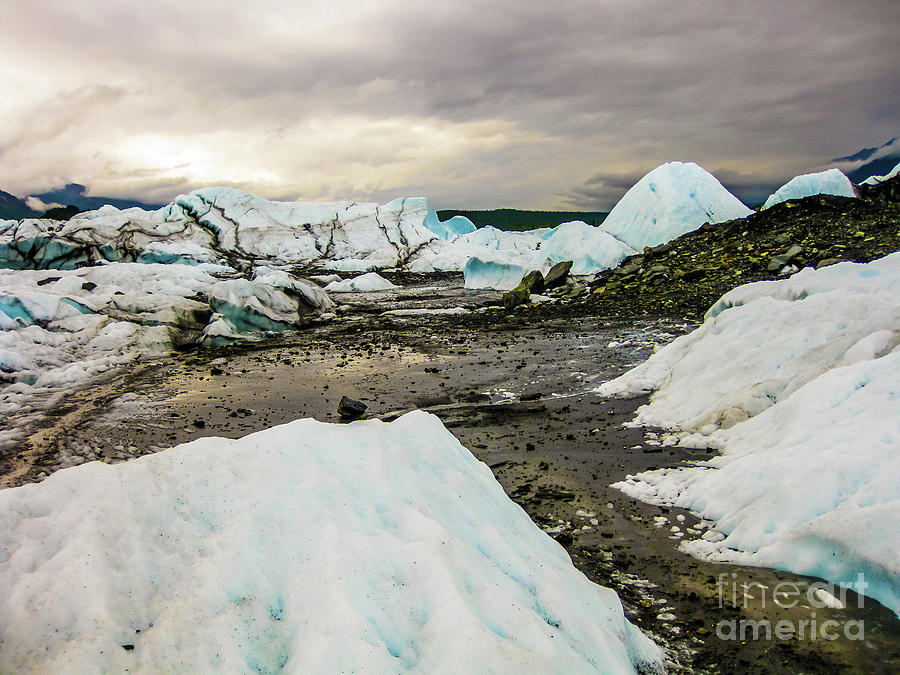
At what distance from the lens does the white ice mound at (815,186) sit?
105 ft

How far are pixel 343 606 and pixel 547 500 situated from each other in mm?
3960

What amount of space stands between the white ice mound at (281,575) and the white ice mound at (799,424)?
5.42 ft

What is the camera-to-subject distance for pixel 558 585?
366cm

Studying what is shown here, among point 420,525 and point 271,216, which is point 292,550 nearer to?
point 420,525

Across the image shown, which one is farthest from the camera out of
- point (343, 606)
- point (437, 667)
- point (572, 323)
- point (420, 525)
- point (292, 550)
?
point (572, 323)

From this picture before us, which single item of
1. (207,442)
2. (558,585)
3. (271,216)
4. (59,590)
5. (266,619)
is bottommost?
(558,585)

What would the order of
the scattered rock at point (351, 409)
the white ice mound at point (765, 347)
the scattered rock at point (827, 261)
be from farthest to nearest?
the scattered rock at point (827, 261) → the scattered rock at point (351, 409) → the white ice mound at point (765, 347)

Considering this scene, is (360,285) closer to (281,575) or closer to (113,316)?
(113,316)

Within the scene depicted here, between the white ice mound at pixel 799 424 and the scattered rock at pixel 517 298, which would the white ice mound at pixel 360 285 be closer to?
the scattered rock at pixel 517 298

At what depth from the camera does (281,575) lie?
10.1 feet

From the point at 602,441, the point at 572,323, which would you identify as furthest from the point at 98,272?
the point at 602,441

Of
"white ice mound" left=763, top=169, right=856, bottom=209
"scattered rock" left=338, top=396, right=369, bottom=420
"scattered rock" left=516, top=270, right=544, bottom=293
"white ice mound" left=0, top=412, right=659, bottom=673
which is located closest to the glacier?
"white ice mound" left=763, top=169, right=856, bottom=209

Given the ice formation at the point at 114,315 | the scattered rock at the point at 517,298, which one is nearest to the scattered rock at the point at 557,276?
the scattered rock at the point at 517,298

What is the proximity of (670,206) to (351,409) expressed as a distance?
28.1 meters
